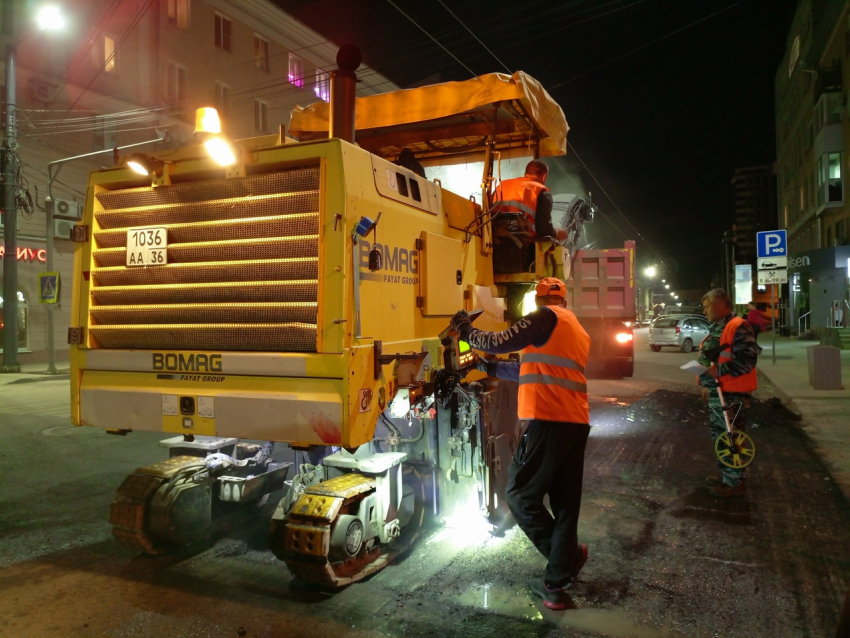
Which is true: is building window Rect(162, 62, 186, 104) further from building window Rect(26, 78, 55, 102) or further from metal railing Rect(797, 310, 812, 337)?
metal railing Rect(797, 310, 812, 337)

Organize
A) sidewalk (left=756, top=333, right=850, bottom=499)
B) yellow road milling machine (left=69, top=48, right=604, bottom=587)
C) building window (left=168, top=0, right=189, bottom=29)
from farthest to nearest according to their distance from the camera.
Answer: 1. building window (left=168, top=0, right=189, bottom=29)
2. sidewalk (left=756, top=333, right=850, bottom=499)
3. yellow road milling machine (left=69, top=48, right=604, bottom=587)

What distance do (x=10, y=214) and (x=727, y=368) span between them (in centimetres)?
1905

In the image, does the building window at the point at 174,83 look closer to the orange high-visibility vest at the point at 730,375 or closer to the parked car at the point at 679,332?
the parked car at the point at 679,332

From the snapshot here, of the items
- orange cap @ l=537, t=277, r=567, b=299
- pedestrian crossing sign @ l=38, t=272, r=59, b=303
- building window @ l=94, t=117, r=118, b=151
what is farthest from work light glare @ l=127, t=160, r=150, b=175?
building window @ l=94, t=117, r=118, b=151

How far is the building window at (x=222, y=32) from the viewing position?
91.0 feet

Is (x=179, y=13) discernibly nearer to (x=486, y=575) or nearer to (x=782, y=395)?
(x=782, y=395)

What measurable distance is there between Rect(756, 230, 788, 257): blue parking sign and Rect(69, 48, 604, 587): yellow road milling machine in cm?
1324

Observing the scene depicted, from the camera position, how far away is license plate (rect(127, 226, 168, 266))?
4.03m

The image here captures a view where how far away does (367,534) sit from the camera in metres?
4.20

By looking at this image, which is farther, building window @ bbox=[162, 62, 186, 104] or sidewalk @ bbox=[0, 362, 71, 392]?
building window @ bbox=[162, 62, 186, 104]

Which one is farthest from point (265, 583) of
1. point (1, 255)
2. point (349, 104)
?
point (1, 255)

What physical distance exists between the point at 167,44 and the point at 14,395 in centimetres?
1737

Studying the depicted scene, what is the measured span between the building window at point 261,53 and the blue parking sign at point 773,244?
23.6 metres

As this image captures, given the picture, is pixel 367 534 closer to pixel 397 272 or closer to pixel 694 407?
pixel 397 272
